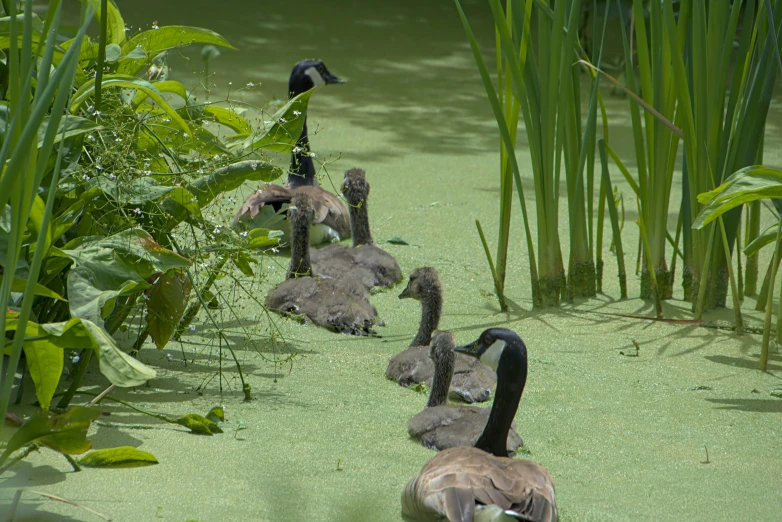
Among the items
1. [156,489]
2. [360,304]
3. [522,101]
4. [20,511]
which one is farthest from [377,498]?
[522,101]

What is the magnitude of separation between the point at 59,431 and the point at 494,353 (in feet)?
3.78

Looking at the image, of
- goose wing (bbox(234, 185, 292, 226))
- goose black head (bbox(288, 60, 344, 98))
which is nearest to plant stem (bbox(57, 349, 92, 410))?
goose wing (bbox(234, 185, 292, 226))

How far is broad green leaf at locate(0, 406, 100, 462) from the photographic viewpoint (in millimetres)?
1737

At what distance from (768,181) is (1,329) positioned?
2196mm

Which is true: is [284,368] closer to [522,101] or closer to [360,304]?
[360,304]

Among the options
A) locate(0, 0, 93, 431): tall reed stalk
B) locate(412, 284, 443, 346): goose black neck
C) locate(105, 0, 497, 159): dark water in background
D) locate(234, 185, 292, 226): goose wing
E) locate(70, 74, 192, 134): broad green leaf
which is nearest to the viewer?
locate(0, 0, 93, 431): tall reed stalk

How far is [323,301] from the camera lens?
349 cm

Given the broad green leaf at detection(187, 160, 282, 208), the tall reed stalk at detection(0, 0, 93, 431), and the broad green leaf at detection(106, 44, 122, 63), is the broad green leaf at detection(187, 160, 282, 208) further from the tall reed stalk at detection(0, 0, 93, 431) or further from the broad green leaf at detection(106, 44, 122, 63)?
the tall reed stalk at detection(0, 0, 93, 431)

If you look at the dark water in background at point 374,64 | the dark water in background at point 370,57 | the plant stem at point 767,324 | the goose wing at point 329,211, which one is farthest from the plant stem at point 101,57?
the dark water in background at point 370,57

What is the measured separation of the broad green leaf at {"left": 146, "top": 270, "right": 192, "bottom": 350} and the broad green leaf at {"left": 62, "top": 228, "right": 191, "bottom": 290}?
0.27 metres

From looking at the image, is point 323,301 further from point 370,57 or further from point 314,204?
point 370,57

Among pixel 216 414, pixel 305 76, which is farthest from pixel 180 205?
pixel 305 76

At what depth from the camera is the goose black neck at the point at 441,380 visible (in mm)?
2650

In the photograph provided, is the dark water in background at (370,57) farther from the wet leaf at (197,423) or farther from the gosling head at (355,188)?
the wet leaf at (197,423)
